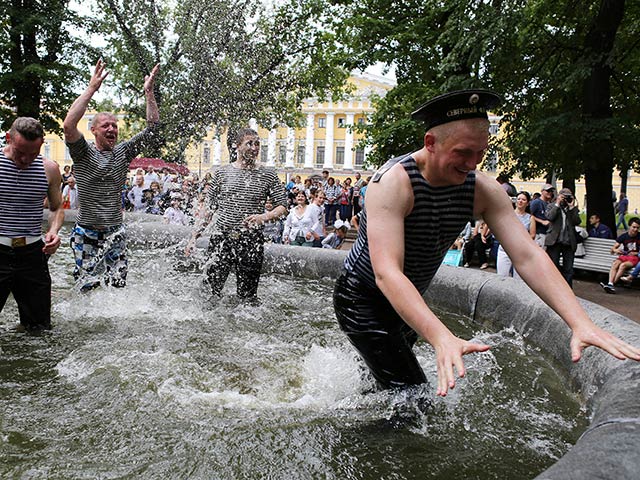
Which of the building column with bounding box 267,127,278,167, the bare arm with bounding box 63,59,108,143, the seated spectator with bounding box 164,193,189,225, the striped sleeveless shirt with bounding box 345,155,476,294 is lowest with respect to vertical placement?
the seated spectator with bounding box 164,193,189,225

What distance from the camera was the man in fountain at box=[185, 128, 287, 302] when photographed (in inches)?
234

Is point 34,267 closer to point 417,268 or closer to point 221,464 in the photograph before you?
point 221,464

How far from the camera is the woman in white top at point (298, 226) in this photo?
1140cm

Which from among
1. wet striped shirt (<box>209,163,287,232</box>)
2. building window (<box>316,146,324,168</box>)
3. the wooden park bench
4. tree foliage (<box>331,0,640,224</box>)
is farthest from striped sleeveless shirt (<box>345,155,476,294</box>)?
building window (<box>316,146,324,168</box>)

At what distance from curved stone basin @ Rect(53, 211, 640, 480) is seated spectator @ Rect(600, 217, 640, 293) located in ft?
16.7

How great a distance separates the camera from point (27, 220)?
488cm

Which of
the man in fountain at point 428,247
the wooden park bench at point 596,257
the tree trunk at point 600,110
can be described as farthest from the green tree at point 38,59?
the man in fountain at point 428,247

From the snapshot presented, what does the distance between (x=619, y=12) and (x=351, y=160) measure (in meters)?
65.9

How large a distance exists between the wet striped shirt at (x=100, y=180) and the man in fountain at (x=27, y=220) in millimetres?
405

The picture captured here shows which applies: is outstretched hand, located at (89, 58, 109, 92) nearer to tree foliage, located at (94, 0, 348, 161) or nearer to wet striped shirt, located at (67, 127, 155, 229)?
wet striped shirt, located at (67, 127, 155, 229)

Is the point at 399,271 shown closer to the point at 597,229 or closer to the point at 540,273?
the point at 540,273

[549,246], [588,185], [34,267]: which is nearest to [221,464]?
Result: [34,267]

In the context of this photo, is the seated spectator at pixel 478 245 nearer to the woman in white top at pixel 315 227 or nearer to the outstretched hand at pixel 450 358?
the woman in white top at pixel 315 227

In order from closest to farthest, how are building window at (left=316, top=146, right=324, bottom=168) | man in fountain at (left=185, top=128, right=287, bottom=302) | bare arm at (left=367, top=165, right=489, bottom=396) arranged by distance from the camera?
bare arm at (left=367, top=165, right=489, bottom=396), man in fountain at (left=185, top=128, right=287, bottom=302), building window at (left=316, top=146, right=324, bottom=168)
